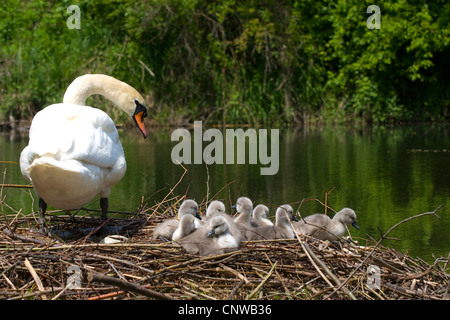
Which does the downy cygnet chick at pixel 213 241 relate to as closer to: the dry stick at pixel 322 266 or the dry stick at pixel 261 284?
the dry stick at pixel 261 284

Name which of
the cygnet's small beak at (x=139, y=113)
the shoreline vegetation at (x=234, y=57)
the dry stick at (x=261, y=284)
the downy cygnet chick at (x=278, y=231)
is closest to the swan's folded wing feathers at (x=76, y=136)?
the cygnet's small beak at (x=139, y=113)

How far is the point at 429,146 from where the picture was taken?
18.8 meters

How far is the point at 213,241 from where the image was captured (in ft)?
18.3

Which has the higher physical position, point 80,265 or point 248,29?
point 248,29

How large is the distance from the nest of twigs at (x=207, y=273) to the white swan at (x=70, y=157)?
0.50 metres

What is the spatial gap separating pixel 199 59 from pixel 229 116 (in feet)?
7.84

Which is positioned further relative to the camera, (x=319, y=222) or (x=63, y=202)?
(x=319, y=222)

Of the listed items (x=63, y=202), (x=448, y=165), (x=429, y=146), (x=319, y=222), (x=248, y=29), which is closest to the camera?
(x=63, y=202)

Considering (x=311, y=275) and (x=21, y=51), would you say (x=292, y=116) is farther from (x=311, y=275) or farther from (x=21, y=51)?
(x=311, y=275)

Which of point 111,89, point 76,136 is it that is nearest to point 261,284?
point 76,136

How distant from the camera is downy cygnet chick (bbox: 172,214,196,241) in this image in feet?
19.2

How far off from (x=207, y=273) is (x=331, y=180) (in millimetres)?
A: 8614

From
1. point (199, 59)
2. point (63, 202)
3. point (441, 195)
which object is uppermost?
point (199, 59)

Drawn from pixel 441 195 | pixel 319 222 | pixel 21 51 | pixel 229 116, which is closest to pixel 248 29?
pixel 229 116
